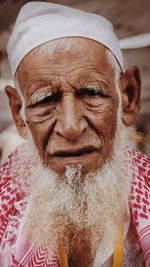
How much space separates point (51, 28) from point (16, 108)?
29 centimetres

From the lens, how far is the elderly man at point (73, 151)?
4.60 feet

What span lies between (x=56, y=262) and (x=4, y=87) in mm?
603

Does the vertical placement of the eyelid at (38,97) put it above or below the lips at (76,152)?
above

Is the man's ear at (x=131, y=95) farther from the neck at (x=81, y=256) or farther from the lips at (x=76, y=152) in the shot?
the neck at (x=81, y=256)

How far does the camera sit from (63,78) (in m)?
1.39

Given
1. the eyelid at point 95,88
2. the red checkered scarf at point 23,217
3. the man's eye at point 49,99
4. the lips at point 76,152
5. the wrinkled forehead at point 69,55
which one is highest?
the wrinkled forehead at point 69,55

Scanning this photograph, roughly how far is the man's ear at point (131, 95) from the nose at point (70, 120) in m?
0.17

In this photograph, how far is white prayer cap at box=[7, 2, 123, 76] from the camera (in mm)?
1414

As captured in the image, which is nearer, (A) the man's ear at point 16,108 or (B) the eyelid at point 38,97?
(B) the eyelid at point 38,97

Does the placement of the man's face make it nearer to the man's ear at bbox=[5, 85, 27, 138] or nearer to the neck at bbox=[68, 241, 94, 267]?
the man's ear at bbox=[5, 85, 27, 138]

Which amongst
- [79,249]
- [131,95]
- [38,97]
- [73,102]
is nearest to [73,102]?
[73,102]

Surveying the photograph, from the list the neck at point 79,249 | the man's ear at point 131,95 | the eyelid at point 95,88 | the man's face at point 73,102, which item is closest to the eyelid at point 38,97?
the man's face at point 73,102

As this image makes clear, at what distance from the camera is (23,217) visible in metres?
1.50

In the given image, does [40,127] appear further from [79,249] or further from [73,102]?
[79,249]
